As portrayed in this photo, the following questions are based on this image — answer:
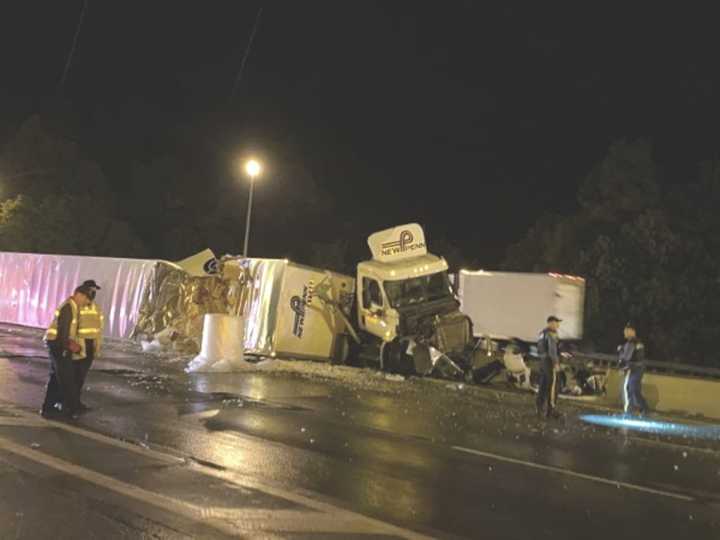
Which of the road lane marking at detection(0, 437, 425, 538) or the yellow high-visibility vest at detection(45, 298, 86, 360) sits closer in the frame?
the road lane marking at detection(0, 437, 425, 538)

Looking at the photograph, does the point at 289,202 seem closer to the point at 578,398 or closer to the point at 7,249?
the point at 7,249

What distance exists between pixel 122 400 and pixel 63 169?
108ft

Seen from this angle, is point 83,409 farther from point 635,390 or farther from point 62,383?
point 635,390

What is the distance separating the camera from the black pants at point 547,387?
1263 cm

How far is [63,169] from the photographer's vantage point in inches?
1640

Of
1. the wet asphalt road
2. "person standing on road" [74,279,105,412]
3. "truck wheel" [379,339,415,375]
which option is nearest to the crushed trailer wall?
"truck wheel" [379,339,415,375]

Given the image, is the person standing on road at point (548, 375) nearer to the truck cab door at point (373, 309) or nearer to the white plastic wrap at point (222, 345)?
the truck cab door at point (373, 309)

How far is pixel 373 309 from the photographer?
18500mm

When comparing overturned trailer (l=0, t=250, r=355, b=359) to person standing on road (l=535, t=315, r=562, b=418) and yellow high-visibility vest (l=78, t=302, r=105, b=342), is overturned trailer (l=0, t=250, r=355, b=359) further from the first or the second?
yellow high-visibility vest (l=78, t=302, r=105, b=342)

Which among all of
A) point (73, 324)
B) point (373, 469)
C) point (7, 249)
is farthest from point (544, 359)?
point (7, 249)

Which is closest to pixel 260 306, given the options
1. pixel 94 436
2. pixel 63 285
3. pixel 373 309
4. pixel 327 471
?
pixel 373 309

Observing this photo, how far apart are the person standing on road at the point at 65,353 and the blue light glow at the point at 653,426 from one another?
7.49m

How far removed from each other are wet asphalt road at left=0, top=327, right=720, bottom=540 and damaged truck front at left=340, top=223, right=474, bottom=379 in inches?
162

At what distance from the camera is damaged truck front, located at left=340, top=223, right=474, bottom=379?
17.4m
